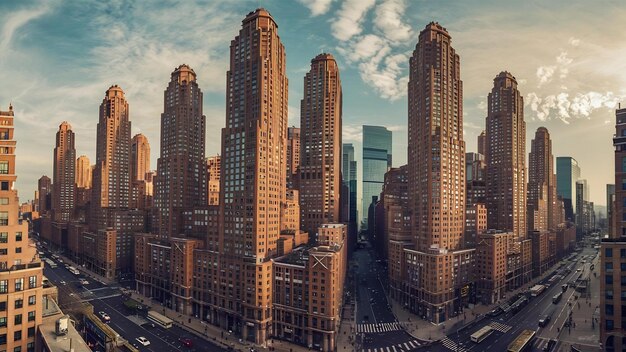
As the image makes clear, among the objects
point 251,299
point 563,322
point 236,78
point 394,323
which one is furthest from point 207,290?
point 563,322

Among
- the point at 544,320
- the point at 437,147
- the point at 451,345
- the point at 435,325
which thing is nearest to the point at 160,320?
the point at 451,345

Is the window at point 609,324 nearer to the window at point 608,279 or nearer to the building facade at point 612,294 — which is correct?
the building facade at point 612,294

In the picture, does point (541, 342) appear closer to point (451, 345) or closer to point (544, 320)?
point (544, 320)

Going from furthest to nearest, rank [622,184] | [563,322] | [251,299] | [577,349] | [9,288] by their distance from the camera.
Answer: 1. [563,322]
2. [251,299]
3. [577,349]
4. [622,184]
5. [9,288]

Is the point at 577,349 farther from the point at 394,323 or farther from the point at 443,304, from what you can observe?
the point at 394,323

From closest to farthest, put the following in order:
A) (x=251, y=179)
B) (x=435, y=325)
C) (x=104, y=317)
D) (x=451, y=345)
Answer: (x=451, y=345) → (x=251, y=179) → (x=104, y=317) → (x=435, y=325)

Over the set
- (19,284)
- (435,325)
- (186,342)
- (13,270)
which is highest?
(13,270)

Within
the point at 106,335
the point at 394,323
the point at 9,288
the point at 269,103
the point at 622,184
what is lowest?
the point at 394,323
